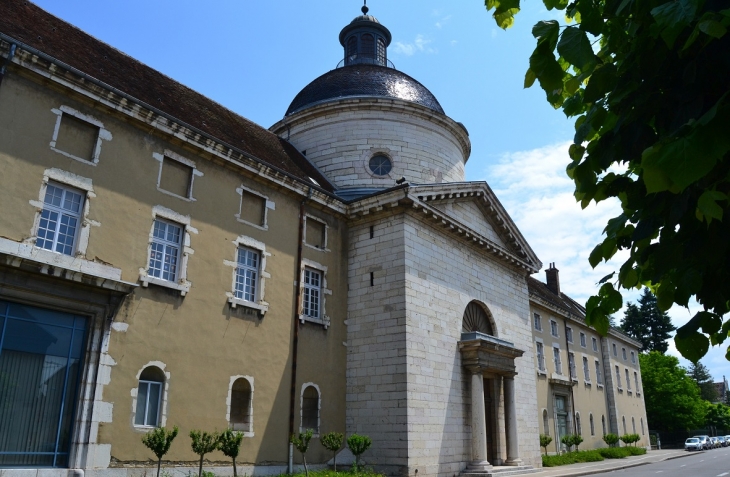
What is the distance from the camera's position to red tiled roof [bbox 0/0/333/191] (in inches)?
A: 539

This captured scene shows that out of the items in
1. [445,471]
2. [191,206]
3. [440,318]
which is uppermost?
[191,206]

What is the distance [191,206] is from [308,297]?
5027 millimetres

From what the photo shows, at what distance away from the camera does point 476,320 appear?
71.6 feet

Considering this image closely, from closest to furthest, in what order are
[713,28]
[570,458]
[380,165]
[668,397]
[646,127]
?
[713,28] < [646,127] < [380,165] < [570,458] < [668,397]

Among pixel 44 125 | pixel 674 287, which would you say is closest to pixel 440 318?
pixel 44 125

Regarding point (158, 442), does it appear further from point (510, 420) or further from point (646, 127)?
point (510, 420)

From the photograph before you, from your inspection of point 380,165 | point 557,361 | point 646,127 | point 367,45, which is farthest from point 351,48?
point 646,127

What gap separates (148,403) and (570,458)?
2251 cm

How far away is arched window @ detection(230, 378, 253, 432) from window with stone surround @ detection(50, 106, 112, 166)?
6.75 m

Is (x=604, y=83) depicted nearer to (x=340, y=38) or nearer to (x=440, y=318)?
(x=440, y=318)

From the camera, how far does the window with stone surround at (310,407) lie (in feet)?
55.4

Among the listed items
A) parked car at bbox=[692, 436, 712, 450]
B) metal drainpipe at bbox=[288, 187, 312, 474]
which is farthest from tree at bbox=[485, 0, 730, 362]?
parked car at bbox=[692, 436, 712, 450]

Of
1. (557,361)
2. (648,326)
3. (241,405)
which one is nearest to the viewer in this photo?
(241,405)

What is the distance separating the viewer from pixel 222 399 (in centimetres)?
1454
